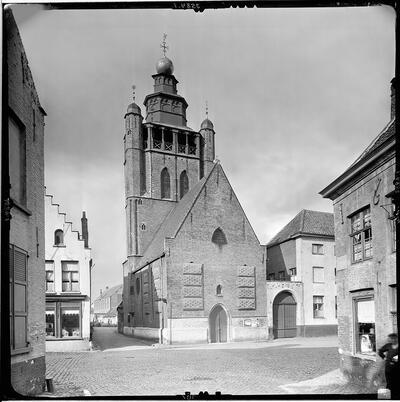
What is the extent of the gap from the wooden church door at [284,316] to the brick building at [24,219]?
63.9 feet

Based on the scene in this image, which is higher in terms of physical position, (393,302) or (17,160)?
(17,160)

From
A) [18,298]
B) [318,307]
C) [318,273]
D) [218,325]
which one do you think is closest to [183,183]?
[218,325]

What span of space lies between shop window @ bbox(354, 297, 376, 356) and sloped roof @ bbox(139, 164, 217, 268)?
15.0m

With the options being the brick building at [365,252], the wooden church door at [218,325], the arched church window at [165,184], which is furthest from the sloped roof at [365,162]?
the arched church window at [165,184]

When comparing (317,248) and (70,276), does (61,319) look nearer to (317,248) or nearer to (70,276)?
(70,276)

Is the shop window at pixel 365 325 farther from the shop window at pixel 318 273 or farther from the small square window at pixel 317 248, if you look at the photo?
the shop window at pixel 318 273

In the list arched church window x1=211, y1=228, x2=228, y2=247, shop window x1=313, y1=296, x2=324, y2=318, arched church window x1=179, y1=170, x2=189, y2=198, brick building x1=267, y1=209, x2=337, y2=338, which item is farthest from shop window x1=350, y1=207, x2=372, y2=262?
arched church window x1=179, y1=170, x2=189, y2=198

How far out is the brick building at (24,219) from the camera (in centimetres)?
502

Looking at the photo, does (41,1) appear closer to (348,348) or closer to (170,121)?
(348,348)

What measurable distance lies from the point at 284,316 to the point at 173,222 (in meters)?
7.91

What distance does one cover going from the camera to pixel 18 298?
204 inches

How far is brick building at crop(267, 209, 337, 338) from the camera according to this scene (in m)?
21.1

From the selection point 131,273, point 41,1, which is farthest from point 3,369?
point 131,273

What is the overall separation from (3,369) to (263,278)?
782 inches
